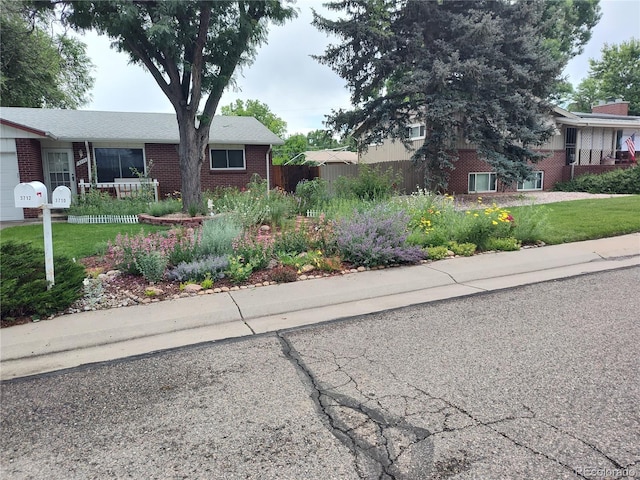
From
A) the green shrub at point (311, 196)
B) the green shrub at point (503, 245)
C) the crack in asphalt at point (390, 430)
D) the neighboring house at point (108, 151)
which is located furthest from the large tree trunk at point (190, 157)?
the crack in asphalt at point (390, 430)

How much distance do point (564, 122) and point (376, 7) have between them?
1292cm

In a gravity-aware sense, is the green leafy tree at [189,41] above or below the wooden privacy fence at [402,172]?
above

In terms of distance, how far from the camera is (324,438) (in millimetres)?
2779

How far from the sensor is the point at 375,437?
2.77 m

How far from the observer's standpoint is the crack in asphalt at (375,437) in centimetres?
246

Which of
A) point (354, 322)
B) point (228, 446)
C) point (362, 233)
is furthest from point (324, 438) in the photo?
point (362, 233)

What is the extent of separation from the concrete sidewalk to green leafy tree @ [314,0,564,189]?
10254 mm

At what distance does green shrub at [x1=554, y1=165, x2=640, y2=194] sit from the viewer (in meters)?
20.4

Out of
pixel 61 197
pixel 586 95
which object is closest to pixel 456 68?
pixel 61 197

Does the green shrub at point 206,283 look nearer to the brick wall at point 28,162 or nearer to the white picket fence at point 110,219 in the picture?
the white picket fence at point 110,219

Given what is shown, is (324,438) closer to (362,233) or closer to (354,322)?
(354,322)

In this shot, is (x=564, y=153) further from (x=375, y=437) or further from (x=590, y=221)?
(x=375, y=437)

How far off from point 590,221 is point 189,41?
1193cm

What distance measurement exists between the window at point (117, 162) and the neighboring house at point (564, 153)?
10943 millimetres
